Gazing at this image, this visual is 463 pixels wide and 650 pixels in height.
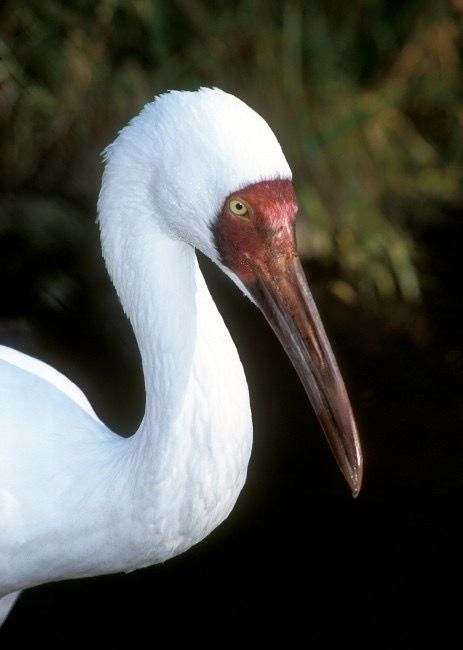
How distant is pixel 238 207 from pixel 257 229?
2.1 inches

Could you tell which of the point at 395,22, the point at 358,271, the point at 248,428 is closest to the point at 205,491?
the point at 248,428

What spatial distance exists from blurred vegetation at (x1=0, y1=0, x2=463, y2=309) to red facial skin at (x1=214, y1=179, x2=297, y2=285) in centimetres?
238

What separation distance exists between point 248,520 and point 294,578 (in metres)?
0.27

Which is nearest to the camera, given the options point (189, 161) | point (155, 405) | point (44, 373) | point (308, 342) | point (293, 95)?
point (189, 161)

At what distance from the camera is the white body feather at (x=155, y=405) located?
1.84m

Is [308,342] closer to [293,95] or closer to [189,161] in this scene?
[189,161]

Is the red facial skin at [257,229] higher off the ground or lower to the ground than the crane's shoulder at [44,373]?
higher

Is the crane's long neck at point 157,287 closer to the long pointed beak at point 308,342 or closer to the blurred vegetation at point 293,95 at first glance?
the long pointed beak at point 308,342

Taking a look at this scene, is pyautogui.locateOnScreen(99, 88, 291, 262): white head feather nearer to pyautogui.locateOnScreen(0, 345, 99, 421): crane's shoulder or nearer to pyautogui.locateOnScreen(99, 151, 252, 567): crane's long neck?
pyautogui.locateOnScreen(99, 151, 252, 567): crane's long neck

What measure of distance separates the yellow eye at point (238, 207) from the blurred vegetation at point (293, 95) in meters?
2.43

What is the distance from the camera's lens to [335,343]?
410 centimetres

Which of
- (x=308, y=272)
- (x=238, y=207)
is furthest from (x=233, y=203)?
(x=308, y=272)

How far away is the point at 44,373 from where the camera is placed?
2559 mm

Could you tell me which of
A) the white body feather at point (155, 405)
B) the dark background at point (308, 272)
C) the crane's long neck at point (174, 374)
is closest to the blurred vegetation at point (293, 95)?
the dark background at point (308, 272)
